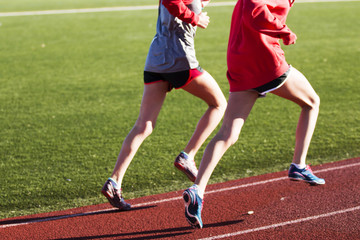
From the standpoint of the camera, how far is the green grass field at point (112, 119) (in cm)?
516

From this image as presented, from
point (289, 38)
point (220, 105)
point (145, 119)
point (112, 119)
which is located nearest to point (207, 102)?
point (220, 105)

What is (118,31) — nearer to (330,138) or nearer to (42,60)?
(42,60)

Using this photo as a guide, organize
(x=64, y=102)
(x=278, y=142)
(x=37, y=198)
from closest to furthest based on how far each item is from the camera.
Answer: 1. (x=37, y=198)
2. (x=278, y=142)
3. (x=64, y=102)

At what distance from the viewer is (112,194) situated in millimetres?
4328

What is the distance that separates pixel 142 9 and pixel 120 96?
13.1 metres

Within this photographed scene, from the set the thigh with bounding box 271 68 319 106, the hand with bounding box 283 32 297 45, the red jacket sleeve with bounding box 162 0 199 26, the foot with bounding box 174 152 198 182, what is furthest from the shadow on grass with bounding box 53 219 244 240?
the red jacket sleeve with bounding box 162 0 199 26

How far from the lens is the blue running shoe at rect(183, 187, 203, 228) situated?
381cm

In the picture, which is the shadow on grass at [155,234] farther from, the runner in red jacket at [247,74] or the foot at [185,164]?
the foot at [185,164]

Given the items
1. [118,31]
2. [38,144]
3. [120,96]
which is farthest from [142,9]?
[38,144]

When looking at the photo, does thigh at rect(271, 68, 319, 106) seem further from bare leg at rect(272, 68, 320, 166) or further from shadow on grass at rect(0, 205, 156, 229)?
shadow on grass at rect(0, 205, 156, 229)

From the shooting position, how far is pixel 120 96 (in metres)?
8.27

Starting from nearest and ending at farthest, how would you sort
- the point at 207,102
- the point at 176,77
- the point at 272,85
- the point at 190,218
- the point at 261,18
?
the point at 261,18
the point at 190,218
the point at 272,85
the point at 176,77
the point at 207,102

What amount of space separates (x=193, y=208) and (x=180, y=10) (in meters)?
1.50

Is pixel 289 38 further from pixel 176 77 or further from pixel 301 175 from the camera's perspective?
pixel 301 175
